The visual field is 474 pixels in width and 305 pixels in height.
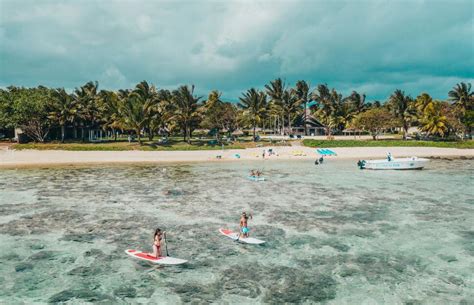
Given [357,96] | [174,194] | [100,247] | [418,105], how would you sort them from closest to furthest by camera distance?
[100,247] < [174,194] < [418,105] < [357,96]

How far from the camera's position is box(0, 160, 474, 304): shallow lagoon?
14.8 meters

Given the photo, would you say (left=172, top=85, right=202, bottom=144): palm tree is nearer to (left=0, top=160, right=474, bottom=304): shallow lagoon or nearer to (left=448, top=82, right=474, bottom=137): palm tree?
(left=0, top=160, right=474, bottom=304): shallow lagoon

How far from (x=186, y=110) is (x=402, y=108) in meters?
67.7

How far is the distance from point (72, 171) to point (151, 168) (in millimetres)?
11047

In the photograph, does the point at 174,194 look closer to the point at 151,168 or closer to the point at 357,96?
the point at 151,168

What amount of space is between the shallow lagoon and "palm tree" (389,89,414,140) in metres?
70.0

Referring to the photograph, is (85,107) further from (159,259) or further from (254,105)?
(159,259)

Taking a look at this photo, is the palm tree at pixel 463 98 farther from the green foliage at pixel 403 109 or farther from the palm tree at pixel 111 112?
the palm tree at pixel 111 112

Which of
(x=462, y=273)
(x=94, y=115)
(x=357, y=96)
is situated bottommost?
(x=462, y=273)

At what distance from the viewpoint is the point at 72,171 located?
170ft

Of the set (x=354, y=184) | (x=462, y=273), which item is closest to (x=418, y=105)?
(x=354, y=184)

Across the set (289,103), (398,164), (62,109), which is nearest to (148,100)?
(62,109)

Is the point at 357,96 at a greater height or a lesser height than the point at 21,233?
greater

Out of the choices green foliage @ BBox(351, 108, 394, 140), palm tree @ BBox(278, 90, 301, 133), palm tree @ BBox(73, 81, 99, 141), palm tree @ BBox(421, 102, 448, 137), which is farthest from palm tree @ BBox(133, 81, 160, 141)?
palm tree @ BBox(421, 102, 448, 137)
